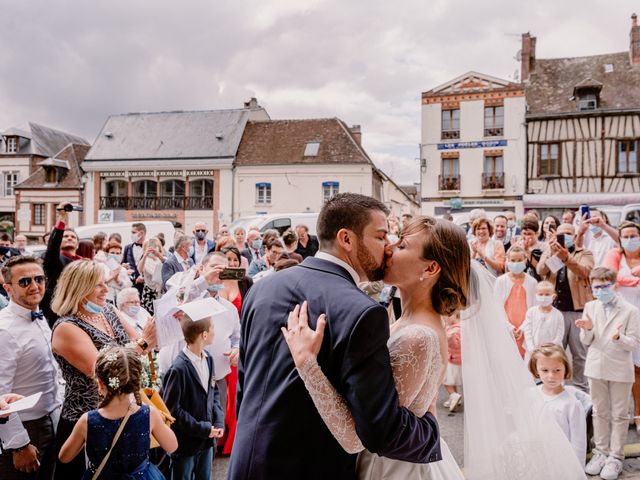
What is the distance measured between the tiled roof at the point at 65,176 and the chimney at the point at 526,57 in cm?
3088

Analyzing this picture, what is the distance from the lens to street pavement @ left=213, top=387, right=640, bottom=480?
4633mm

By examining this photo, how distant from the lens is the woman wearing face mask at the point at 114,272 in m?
7.59

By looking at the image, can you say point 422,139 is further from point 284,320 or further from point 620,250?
point 284,320

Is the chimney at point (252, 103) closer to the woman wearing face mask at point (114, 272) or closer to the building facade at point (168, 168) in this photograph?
the building facade at point (168, 168)

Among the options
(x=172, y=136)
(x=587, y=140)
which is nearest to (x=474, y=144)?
(x=587, y=140)

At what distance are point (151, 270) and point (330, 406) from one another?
742 centimetres

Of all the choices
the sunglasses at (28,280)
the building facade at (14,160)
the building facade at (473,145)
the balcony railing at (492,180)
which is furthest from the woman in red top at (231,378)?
the building facade at (14,160)

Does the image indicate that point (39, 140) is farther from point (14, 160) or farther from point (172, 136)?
point (172, 136)

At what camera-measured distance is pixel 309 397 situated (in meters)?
2.00

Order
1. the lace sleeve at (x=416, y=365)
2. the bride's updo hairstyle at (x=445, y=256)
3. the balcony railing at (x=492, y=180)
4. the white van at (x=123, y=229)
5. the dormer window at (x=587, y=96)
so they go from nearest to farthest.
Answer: the lace sleeve at (x=416, y=365) → the bride's updo hairstyle at (x=445, y=256) → the white van at (x=123, y=229) → the dormer window at (x=587, y=96) → the balcony railing at (x=492, y=180)

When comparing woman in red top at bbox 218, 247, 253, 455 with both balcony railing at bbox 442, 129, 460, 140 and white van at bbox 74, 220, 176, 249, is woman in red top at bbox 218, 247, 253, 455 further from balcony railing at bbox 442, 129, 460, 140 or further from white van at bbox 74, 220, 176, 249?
balcony railing at bbox 442, 129, 460, 140

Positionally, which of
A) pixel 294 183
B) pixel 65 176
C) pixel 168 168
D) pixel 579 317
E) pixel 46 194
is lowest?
pixel 579 317

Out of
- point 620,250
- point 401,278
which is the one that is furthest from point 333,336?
point 620,250

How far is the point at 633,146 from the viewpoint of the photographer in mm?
26906
